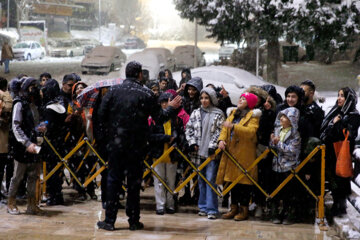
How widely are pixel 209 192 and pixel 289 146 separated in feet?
4.08

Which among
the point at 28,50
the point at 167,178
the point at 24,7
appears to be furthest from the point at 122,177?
the point at 24,7

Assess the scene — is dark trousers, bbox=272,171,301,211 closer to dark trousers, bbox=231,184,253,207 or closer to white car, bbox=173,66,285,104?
dark trousers, bbox=231,184,253,207

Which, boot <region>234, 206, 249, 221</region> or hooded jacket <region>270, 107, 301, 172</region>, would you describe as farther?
boot <region>234, 206, 249, 221</region>

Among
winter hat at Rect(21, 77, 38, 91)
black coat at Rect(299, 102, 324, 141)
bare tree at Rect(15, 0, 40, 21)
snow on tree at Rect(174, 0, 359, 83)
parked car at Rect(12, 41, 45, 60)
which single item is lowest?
black coat at Rect(299, 102, 324, 141)

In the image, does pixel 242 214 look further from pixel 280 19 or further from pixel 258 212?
pixel 280 19

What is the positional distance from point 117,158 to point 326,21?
58.9ft

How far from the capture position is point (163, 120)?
8.43 metres

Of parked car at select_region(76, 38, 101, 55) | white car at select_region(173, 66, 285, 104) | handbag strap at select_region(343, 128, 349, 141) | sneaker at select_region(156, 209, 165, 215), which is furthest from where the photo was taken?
parked car at select_region(76, 38, 101, 55)

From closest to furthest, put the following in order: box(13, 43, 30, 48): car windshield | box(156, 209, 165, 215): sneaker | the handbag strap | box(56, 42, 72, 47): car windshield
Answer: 1. the handbag strap
2. box(156, 209, 165, 215): sneaker
3. box(13, 43, 30, 48): car windshield
4. box(56, 42, 72, 47): car windshield

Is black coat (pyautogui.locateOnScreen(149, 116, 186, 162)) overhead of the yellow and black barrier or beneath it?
overhead

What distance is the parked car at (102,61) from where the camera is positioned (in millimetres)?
32906

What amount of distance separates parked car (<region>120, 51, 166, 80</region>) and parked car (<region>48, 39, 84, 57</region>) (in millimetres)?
16886

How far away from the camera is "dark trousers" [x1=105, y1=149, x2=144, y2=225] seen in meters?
7.16

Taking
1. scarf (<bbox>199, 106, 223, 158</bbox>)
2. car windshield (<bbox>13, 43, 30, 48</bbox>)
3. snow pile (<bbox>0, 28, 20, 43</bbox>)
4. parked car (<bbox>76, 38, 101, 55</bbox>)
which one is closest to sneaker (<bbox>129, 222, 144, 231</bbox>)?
scarf (<bbox>199, 106, 223, 158</bbox>)
